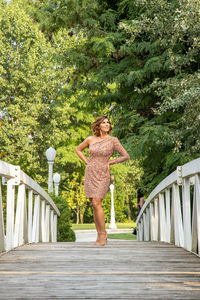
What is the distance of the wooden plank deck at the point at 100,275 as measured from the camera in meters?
2.93

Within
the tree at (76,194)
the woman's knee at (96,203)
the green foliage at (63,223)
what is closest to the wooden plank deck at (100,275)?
the woman's knee at (96,203)

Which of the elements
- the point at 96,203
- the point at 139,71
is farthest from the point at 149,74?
the point at 96,203

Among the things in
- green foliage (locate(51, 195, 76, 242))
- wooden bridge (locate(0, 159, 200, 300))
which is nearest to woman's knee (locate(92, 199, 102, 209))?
wooden bridge (locate(0, 159, 200, 300))

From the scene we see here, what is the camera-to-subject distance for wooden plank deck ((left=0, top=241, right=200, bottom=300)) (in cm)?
293

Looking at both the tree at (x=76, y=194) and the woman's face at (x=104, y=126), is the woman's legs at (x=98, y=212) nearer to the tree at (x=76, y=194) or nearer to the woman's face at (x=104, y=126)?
the woman's face at (x=104, y=126)

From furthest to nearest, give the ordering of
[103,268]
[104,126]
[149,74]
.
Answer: [149,74]
[104,126]
[103,268]

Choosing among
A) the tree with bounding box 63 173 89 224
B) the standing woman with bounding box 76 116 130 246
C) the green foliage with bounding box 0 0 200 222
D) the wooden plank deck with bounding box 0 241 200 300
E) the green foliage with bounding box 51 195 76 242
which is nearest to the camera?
the wooden plank deck with bounding box 0 241 200 300

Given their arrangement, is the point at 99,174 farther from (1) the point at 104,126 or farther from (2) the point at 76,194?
(2) the point at 76,194

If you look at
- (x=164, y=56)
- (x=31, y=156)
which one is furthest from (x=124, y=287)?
(x=31, y=156)

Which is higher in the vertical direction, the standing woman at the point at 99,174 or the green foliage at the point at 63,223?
the standing woman at the point at 99,174

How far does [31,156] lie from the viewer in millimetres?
29969

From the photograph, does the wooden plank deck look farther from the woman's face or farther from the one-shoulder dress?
the woman's face

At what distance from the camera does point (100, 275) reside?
354 centimetres

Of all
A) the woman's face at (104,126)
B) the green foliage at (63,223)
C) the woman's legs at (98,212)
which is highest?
the woman's face at (104,126)
